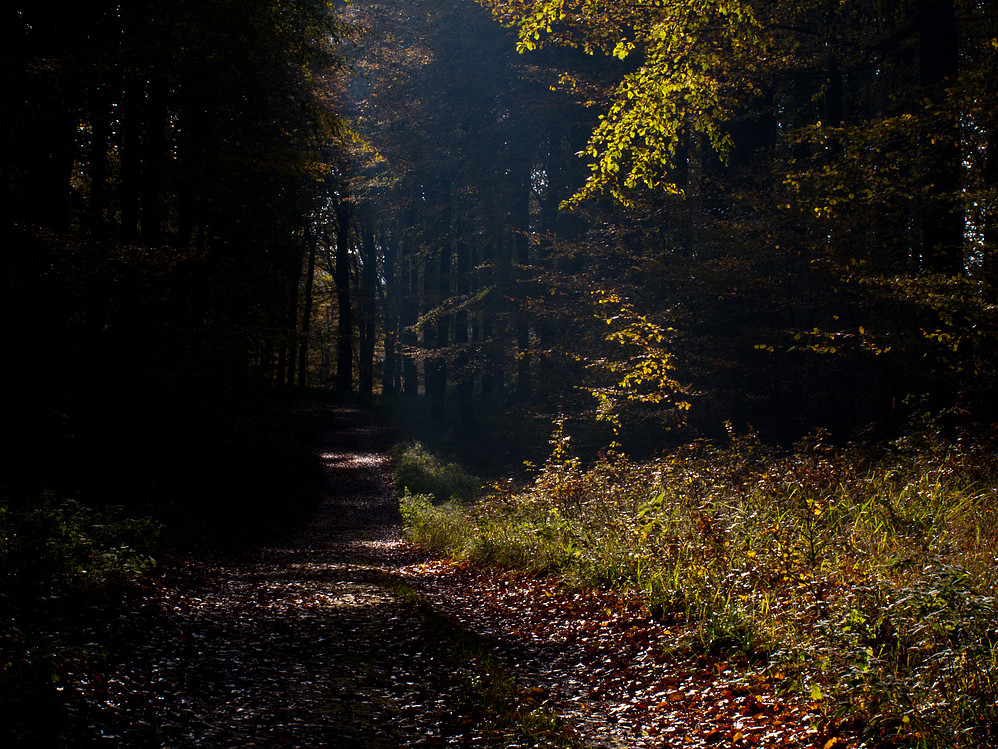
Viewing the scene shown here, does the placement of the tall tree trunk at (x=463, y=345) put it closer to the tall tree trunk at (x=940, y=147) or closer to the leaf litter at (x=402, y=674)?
the tall tree trunk at (x=940, y=147)

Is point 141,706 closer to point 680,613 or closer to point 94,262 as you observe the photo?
point 680,613

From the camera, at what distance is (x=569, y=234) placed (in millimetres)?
25766

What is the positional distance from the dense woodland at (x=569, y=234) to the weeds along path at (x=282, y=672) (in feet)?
5.26

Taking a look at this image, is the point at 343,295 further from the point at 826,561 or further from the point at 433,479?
the point at 826,561

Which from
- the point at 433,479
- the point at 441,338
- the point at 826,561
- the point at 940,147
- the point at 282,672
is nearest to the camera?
the point at 282,672

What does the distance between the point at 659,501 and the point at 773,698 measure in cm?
261

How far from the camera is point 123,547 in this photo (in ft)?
23.1

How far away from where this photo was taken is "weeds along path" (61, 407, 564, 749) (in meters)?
3.95

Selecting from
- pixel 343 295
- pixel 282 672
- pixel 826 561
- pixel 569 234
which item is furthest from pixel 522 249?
pixel 282 672

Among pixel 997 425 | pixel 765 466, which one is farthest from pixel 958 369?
pixel 765 466

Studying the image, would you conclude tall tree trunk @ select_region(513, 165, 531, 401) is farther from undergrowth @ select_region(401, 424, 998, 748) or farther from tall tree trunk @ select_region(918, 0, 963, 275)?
Answer: undergrowth @ select_region(401, 424, 998, 748)

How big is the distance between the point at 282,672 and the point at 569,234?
896 inches

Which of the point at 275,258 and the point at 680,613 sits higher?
the point at 275,258

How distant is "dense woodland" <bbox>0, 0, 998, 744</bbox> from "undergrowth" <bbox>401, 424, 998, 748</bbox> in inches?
74.8
